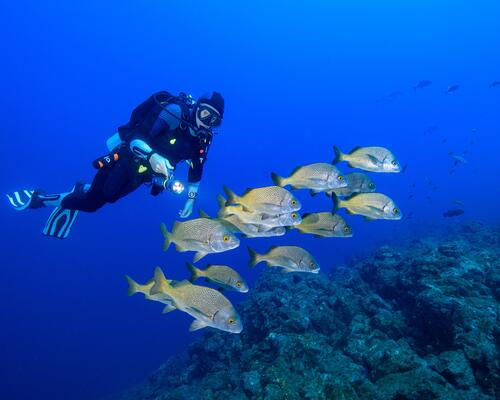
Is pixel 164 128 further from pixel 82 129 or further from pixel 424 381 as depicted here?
pixel 82 129

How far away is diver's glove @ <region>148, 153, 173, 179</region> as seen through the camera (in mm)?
6055

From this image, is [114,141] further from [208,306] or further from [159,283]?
[208,306]

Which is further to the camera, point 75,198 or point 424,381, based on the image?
point 75,198

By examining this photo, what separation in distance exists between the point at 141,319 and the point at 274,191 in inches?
1161

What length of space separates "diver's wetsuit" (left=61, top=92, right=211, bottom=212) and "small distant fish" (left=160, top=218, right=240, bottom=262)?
2991 mm

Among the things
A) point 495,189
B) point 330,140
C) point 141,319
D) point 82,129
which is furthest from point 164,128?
point 330,140

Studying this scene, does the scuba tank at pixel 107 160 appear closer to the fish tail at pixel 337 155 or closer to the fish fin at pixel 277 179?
the fish fin at pixel 277 179

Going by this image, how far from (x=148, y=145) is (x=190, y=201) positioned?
5.45 ft

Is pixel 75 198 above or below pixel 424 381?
above

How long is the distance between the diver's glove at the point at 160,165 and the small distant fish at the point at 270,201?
7.51 feet

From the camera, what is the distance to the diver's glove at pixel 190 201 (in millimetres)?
7664

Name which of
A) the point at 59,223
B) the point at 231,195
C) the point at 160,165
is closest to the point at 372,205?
the point at 231,195

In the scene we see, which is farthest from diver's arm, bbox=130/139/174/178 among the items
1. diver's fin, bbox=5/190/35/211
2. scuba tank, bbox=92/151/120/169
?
diver's fin, bbox=5/190/35/211

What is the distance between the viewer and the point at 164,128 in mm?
7094
